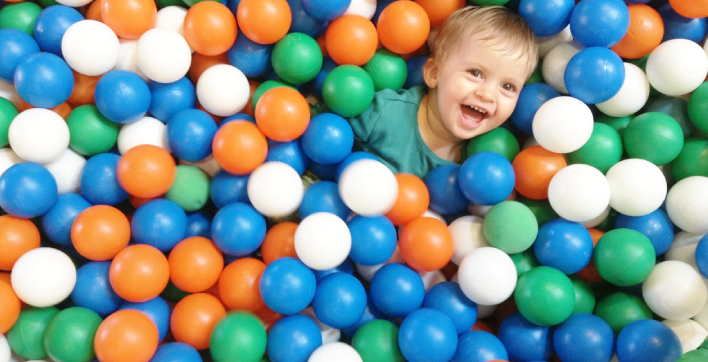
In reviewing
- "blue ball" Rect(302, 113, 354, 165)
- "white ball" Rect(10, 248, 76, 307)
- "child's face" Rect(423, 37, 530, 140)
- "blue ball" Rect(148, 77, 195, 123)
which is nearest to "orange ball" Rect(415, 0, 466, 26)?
"child's face" Rect(423, 37, 530, 140)

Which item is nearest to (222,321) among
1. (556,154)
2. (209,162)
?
(209,162)

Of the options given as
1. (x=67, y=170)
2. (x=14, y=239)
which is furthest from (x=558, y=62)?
(x=14, y=239)

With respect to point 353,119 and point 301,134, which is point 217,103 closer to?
point 301,134

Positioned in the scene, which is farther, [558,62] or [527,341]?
[558,62]

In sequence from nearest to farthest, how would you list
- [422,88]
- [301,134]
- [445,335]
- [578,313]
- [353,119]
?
[445,335] → [578,313] → [301,134] → [353,119] → [422,88]

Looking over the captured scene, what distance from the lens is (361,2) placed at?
5.96 feet

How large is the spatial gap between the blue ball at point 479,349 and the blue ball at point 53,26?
142cm

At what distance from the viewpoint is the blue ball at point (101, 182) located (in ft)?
5.22

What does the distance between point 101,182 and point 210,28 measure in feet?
1.75

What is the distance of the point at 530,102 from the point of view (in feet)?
5.66

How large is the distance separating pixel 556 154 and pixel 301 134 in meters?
0.74

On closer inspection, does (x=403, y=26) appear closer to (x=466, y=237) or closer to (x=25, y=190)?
(x=466, y=237)

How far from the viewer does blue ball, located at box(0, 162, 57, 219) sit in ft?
4.79

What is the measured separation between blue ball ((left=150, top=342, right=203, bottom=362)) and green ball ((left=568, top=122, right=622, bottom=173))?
1.18 meters
